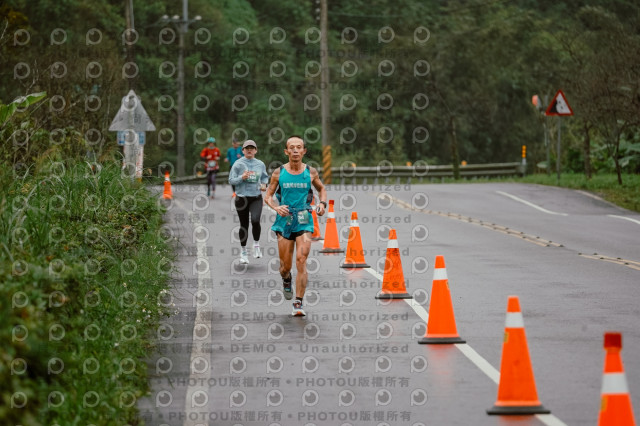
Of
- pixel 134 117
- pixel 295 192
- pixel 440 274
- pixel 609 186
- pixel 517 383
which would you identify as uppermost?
pixel 134 117

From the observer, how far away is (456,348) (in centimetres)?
1143

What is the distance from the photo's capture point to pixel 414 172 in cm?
5453

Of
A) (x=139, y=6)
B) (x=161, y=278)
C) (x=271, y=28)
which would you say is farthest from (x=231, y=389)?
(x=271, y=28)

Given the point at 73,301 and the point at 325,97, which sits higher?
the point at 325,97

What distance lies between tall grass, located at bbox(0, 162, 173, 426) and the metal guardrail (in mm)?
36660

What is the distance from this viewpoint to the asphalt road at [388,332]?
9.08 metres

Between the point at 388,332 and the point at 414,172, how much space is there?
139 ft

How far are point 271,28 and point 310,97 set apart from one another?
639cm

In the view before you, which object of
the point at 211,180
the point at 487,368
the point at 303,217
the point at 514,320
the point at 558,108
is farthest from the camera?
the point at 558,108

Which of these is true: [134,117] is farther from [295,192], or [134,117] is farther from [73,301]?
[73,301]

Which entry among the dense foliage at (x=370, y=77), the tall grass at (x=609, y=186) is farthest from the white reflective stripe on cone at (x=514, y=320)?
the dense foliage at (x=370, y=77)

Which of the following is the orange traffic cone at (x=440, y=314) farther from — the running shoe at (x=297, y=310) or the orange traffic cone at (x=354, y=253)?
the orange traffic cone at (x=354, y=253)

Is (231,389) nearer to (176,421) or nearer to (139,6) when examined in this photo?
(176,421)

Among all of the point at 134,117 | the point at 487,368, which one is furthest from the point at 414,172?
the point at 487,368
